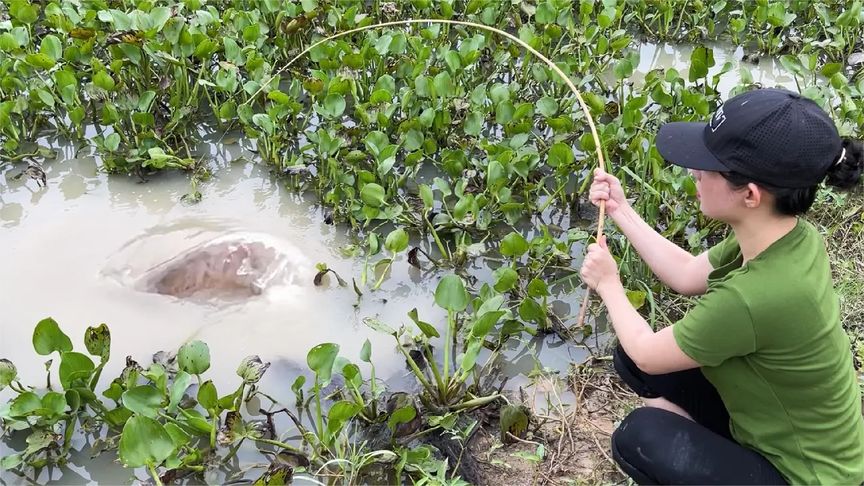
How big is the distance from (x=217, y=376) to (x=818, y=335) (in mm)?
1533

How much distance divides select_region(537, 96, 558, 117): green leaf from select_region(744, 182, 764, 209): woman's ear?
1.59 meters

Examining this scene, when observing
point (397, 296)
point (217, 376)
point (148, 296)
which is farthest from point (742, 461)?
point (148, 296)

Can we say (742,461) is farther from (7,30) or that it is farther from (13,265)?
(7,30)

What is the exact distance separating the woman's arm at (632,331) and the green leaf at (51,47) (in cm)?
244

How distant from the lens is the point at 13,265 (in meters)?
2.50

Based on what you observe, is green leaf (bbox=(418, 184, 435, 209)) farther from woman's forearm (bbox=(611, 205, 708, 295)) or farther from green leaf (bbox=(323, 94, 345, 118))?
woman's forearm (bbox=(611, 205, 708, 295))

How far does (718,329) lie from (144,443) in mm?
1204

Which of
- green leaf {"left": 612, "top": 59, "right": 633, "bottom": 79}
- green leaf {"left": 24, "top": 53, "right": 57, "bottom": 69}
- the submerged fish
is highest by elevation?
green leaf {"left": 24, "top": 53, "right": 57, "bottom": 69}

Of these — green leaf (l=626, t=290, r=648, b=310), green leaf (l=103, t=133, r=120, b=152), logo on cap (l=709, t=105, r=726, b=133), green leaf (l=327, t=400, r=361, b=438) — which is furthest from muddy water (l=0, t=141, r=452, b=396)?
logo on cap (l=709, t=105, r=726, b=133)

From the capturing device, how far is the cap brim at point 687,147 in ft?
4.60

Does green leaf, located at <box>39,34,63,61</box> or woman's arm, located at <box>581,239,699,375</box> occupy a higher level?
green leaf, located at <box>39,34,63,61</box>

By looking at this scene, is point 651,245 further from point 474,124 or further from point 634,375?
point 474,124

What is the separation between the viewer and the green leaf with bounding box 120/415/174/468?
165cm

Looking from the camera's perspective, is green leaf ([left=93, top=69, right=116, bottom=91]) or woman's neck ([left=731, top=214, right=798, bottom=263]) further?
green leaf ([left=93, top=69, right=116, bottom=91])
